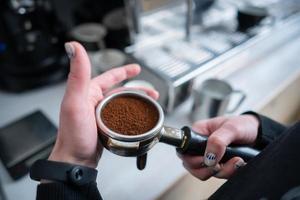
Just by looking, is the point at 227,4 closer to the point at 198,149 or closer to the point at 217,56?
the point at 217,56

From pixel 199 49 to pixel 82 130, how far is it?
469mm

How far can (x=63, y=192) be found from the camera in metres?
0.37

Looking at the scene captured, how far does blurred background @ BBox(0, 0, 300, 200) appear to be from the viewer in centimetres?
55

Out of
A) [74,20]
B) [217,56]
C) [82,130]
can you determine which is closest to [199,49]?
[217,56]

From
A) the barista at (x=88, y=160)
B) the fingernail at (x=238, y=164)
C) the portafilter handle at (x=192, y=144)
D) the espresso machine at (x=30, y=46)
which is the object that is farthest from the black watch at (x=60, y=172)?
the espresso machine at (x=30, y=46)

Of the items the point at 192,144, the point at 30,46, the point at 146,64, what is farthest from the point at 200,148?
the point at 30,46

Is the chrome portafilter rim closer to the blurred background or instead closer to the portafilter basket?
the portafilter basket

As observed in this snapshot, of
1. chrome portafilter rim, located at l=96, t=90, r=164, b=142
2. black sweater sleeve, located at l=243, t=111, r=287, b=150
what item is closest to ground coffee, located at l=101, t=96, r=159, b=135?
chrome portafilter rim, located at l=96, t=90, r=164, b=142

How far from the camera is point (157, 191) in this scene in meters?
0.52

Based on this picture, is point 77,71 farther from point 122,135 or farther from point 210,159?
point 210,159

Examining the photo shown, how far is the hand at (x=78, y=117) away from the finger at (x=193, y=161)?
0.50ft

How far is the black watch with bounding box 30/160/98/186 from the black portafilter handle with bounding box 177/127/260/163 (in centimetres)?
15

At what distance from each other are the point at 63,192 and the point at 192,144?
0.20 m

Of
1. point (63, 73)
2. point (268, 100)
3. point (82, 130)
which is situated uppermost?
point (82, 130)
